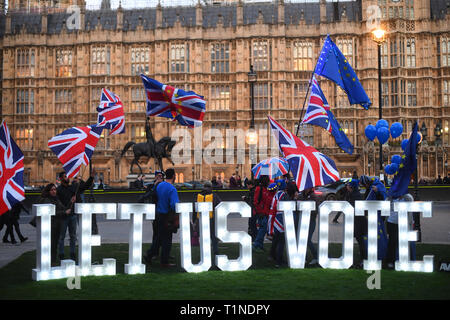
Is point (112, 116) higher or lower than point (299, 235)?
higher

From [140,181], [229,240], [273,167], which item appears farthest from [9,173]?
[140,181]

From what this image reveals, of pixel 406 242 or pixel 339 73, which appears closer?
pixel 406 242

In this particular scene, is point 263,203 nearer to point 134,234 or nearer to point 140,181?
point 134,234

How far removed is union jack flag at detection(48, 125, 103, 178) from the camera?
11.0 metres

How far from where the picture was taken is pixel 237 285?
8.46 m

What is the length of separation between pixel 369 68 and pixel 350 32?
3343 millimetres

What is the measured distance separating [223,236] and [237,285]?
1042 millimetres

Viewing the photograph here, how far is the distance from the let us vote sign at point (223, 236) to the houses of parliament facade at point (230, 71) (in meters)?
33.4

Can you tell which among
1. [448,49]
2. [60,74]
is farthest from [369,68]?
[60,74]

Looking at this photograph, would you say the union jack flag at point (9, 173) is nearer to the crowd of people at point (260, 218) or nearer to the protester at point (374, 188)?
the crowd of people at point (260, 218)

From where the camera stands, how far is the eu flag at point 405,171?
1016 centimetres

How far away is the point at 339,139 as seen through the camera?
485 inches

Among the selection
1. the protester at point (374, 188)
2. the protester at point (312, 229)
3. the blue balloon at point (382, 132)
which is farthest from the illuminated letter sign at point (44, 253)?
the blue balloon at point (382, 132)
